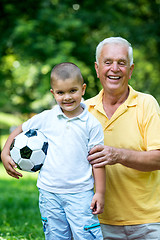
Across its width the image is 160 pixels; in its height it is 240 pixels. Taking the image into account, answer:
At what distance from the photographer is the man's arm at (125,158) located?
283 cm

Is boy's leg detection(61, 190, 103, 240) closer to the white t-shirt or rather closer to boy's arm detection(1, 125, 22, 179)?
the white t-shirt

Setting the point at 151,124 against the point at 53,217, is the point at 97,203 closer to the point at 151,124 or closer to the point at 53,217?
the point at 53,217

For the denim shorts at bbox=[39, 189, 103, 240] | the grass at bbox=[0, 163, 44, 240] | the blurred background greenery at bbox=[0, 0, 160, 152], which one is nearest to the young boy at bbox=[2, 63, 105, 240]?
the denim shorts at bbox=[39, 189, 103, 240]

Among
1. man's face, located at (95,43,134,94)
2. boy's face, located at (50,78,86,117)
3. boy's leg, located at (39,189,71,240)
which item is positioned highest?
man's face, located at (95,43,134,94)

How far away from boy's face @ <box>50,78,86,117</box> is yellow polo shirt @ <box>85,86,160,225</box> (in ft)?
2.06

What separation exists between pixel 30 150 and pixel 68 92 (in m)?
0.57

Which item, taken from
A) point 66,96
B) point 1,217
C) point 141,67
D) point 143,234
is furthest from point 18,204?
point 141,67

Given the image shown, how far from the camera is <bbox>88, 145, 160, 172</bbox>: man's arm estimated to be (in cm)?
283

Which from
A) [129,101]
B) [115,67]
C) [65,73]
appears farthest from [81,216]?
[115,67]

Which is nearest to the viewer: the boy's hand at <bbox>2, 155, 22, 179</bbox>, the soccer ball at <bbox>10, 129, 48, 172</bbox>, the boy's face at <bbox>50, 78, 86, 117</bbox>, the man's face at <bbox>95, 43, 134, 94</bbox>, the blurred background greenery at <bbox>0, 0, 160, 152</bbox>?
the boy's face at <bbox>50, 78, 86, 117</bbox>

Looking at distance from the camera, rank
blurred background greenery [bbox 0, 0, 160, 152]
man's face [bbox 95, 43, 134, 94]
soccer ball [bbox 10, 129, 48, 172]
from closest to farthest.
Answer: soccer ball [bbox 10, 129, 48, 172] < man's face [bbox 95, 43, 134, 94] < blurred background greenery [bbox 0, 0, 160, 152]

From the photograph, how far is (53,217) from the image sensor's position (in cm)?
290

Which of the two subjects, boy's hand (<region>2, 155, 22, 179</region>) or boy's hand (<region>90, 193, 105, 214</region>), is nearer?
boy's hand (<region>90, 193, 105, 214</region>)

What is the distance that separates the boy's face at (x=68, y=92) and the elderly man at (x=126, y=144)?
627 millimetres
